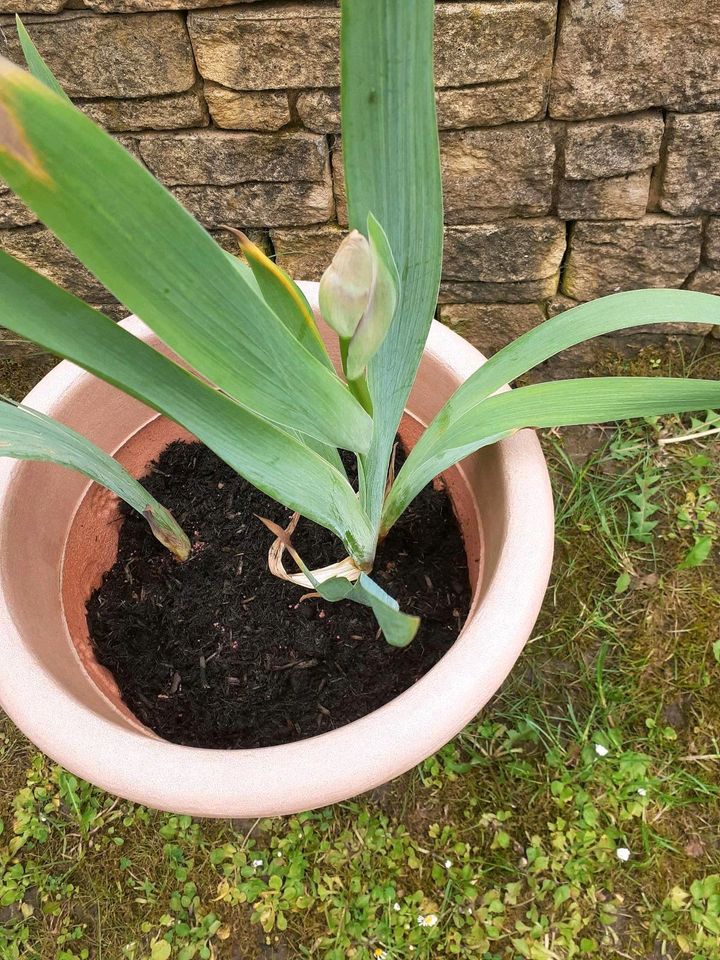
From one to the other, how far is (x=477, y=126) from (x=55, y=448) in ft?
2.66

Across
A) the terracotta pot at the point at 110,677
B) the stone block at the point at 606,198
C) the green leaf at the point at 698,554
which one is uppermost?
the stone block at the point at 606,198

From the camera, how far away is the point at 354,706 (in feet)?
2.68

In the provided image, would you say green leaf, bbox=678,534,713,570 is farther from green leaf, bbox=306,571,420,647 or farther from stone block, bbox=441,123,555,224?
green leaf, bbox=306,571,420,647

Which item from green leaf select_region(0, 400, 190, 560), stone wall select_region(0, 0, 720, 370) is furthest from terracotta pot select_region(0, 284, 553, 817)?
stone wall select_region(0, 0, 720, 370)

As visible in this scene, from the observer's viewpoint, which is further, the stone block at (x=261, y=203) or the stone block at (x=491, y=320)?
the stone block at (x=491, y=320)

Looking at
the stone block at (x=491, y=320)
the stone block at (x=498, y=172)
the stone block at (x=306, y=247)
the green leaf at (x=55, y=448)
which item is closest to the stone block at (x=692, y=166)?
the stone block at (x=498, y=172)

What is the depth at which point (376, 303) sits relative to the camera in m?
0.43

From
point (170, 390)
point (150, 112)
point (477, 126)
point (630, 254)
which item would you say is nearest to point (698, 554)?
point (630, 254)

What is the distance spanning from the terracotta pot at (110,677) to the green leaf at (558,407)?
10cm

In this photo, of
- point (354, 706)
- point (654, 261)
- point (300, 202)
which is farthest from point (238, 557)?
point (654, 261)

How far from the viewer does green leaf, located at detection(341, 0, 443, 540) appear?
0.44m

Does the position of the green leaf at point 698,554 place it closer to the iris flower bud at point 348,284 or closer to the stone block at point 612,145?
the stone block at point 612,145

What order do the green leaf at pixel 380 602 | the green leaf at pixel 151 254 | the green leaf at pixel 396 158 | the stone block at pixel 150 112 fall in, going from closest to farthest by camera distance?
the green leaf at pixel 151 254
the green leaf at pixel 396 158
the green leaf at pixel 380 602
the stone block at pixel 150 112

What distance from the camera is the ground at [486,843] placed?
985 millimetres
